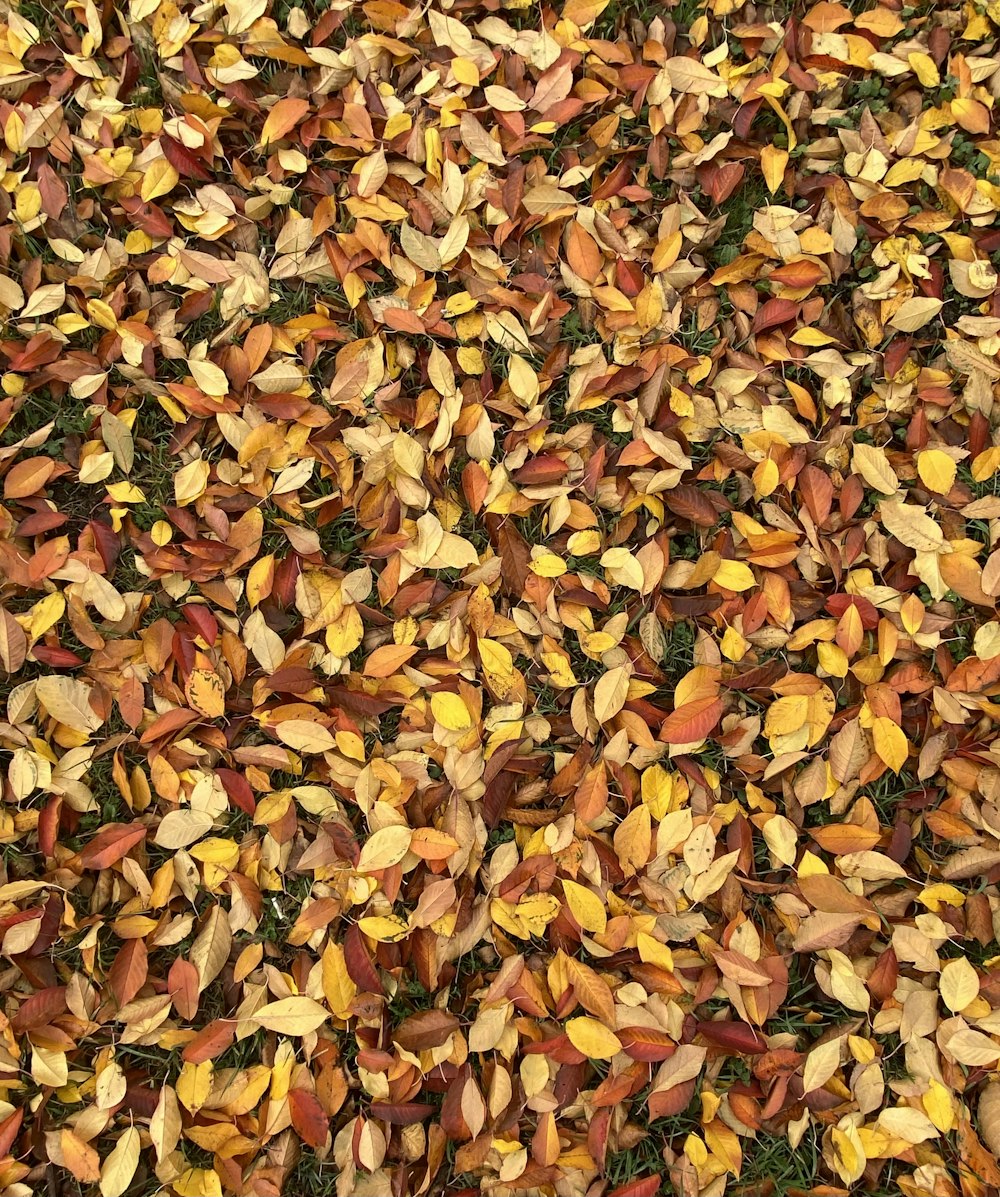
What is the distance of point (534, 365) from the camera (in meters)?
1.59

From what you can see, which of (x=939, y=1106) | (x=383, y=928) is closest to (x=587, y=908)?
(x=383, y=928)

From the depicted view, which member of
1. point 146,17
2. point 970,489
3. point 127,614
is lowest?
point 127,614

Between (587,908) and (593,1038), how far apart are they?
19cm

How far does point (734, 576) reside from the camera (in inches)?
59.1

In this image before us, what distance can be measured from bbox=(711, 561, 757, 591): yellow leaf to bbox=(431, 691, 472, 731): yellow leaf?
481mm

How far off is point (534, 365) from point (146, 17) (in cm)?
99

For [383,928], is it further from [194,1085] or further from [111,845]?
[111,845]

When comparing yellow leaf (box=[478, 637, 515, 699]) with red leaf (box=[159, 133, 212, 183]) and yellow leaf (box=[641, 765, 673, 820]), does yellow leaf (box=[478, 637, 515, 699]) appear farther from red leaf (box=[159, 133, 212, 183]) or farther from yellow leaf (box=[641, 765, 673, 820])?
red leaf (box=[159, 133, 212, 183])

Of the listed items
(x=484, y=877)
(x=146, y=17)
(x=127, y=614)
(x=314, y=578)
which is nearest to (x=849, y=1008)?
(x=484, y=877)

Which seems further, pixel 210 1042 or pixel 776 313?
pixel 776 313

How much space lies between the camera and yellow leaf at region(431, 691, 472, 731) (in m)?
1.43

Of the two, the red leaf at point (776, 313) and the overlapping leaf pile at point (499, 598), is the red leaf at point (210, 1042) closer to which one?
the overlapping leaf pile at point (499, 598)

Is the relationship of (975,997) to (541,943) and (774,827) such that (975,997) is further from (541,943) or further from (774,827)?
(541,943)

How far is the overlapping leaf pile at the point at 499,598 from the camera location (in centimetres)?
134
